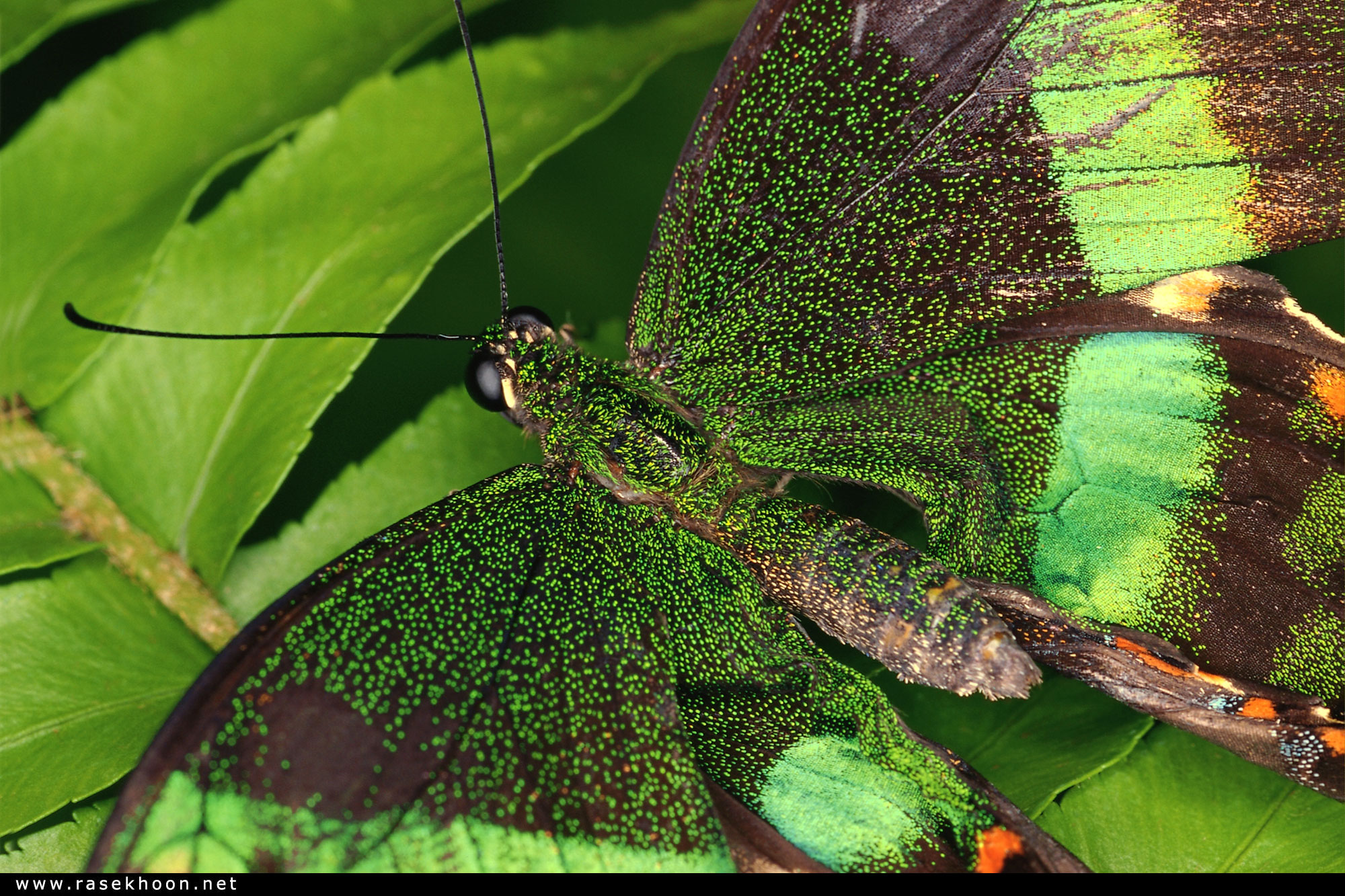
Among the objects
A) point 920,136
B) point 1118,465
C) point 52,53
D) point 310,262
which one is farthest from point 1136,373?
point 52,53

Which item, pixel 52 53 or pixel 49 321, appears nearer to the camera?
pixel 49 321

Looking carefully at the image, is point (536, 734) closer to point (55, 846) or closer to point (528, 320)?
point (528, 320)

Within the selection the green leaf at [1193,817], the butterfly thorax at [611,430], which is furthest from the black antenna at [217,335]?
Result: the green leaf at [1193,817]

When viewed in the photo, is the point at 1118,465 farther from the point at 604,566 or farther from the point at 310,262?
the point at 310,262

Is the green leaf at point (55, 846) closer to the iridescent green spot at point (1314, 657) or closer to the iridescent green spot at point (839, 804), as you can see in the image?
the iridescent green spot at point (839, 804)

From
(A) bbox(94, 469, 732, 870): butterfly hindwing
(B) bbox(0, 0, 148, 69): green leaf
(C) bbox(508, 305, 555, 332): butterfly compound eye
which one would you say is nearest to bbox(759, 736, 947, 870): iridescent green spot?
(A) bbox(94, 469, 732, 870): butterfly hindwing

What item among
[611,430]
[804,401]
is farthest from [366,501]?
[804,401]
